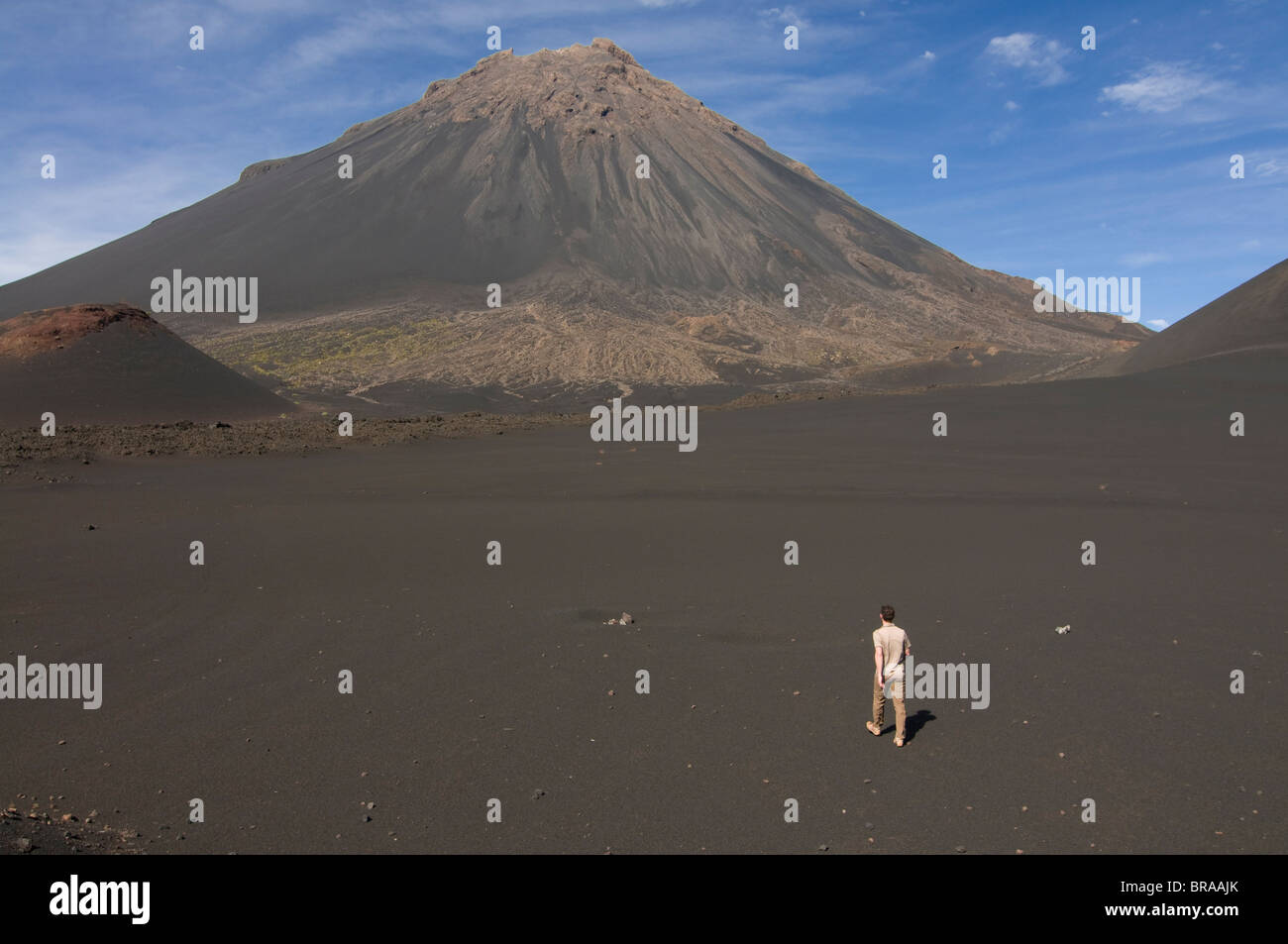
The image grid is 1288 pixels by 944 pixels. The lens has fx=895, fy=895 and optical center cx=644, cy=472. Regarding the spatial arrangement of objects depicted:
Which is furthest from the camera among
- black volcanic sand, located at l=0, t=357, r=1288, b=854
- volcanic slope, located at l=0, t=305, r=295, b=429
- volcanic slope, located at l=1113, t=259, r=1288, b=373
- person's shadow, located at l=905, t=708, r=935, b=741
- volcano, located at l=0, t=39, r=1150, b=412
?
volcano, located at l=0, t=39, r=1150, b=412

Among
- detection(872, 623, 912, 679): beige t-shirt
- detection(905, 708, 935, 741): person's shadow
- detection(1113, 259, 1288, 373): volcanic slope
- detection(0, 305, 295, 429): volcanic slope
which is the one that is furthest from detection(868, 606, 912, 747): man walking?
detection(1113, 259, 1288, 373): volcanic slope

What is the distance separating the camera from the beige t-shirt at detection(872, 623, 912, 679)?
728cm

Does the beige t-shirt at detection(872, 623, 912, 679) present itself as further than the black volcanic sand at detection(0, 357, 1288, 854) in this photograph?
Yes

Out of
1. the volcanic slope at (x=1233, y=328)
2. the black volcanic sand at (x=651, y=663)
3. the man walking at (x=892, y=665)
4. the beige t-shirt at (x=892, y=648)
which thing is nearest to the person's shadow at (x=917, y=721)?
the black volcanic sand at (x=651, y=663)

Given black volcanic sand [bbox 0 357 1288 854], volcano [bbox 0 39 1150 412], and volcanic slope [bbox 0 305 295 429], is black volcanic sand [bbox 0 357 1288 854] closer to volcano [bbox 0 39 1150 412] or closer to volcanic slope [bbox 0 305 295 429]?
volcanic slope [bbox 0 305 295 429]

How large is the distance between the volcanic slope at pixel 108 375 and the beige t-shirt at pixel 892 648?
32354 mm

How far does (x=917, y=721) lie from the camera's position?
26.2 ft

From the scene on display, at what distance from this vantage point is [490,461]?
27.2 m

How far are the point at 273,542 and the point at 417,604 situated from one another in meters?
4.94

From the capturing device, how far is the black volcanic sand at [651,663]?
639cm

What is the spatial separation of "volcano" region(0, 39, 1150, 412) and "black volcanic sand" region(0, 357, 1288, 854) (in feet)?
123

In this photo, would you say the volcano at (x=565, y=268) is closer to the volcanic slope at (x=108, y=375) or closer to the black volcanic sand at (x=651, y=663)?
the volcanic slope at (x=108, y=375)

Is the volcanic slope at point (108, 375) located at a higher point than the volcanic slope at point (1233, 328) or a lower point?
lower

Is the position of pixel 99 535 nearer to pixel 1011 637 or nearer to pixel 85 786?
pixel 85 786
